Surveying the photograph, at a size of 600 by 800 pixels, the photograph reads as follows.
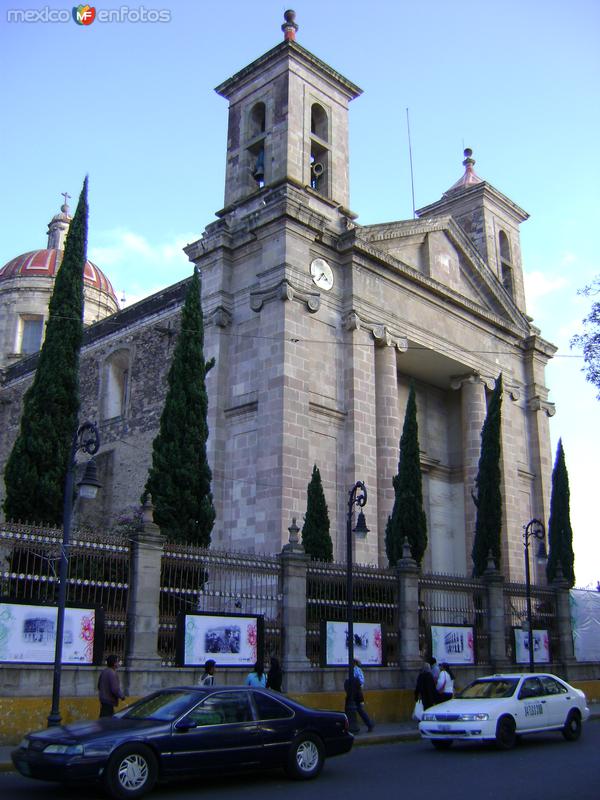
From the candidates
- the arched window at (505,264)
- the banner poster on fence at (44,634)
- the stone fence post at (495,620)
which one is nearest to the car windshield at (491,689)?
the banner poster on fence at (44,634)

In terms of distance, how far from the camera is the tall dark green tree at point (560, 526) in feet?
101

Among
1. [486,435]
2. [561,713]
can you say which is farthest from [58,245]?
[561,713]

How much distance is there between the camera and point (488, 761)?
40.3ft

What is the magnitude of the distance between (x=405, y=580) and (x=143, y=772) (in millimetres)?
10534

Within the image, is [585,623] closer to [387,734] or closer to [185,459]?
[387,734]

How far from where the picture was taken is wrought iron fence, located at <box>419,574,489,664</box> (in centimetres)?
1967

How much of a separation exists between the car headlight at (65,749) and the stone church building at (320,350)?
14237 millimetres

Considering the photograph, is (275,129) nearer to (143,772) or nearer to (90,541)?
(90,541)

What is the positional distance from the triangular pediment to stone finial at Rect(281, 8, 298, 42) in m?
7.21

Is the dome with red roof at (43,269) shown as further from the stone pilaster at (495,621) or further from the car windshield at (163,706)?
the car windshield at (163,706)

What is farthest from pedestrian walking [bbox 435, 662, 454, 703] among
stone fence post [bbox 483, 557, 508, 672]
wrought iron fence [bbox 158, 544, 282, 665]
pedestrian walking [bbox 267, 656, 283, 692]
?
stone fence post [bbox 483, 557, 508, 672]

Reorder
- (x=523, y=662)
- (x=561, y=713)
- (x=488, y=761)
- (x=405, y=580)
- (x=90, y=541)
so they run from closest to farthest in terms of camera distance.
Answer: (x=488, y=761)
(x=90, y=541)
(x=561, y=713)
(x=405, y=580)
(x=523, y=662)

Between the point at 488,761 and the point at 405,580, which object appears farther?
the point at 405,580

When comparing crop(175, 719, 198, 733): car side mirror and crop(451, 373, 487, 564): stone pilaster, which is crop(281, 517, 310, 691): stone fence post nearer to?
crop(175, 719, 198, 733): car side mirror
